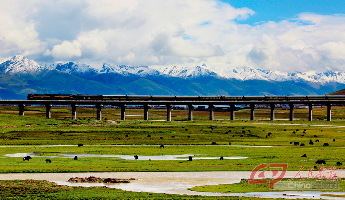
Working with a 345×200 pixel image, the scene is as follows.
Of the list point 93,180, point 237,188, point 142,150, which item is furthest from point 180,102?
point 237,188

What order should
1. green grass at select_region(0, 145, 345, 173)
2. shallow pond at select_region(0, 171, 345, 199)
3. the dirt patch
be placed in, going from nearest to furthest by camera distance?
shallow pond at select_region(0, 171, 345, 199)
the dirt patch
green grass at select_region(0, 145, 345, 173)

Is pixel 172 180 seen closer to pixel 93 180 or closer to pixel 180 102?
pixel 93 180

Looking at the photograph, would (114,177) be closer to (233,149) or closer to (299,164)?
(299,164)

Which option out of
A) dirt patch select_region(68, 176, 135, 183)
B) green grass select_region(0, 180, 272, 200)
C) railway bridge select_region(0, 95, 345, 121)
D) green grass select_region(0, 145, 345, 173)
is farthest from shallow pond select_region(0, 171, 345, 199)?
railway bridge select_region(0, 95, 345, 121)

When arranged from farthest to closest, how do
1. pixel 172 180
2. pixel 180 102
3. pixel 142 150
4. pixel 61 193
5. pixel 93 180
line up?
pixel 180 102 → pixel 142 150 → pixel 172 180 → pixel 93 180 → pixel 61 193

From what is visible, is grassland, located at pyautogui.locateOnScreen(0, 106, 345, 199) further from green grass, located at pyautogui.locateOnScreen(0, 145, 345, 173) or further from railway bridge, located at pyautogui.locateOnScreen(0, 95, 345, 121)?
railway bridge, located at pyautogui.locateOnScreen(0, 95, 345, 121)

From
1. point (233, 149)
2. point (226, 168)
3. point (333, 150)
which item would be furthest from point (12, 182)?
point (333, 150)

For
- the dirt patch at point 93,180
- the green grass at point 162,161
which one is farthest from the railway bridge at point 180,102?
the dirt patch at point 93,180

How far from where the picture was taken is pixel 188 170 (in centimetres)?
5256

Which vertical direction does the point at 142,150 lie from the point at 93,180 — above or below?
above

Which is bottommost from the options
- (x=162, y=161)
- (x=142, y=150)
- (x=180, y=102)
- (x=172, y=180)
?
(x=172, y=180)

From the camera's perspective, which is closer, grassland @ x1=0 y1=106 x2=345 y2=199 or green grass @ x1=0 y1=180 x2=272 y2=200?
green grass @ x1=0 y1=180 x2=272 y2=200

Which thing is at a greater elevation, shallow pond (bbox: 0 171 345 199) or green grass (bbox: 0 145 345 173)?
green grass (bbox: 0 145 345 173)

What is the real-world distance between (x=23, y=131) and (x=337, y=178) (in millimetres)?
78923
